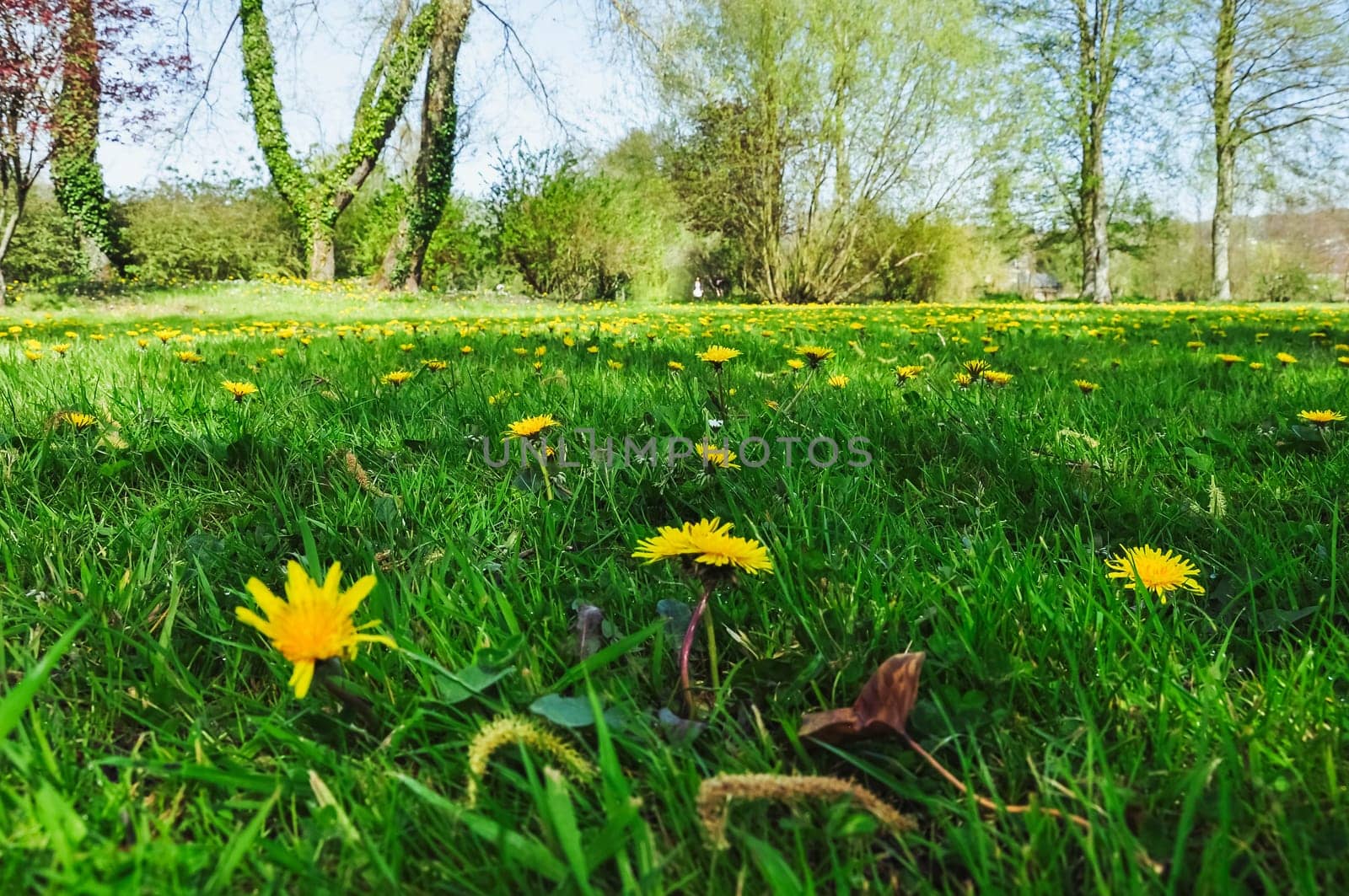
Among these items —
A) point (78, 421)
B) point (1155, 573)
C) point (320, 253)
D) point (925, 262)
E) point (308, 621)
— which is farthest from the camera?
point (925, 262)

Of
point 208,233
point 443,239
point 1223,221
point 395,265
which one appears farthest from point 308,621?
point 208,233

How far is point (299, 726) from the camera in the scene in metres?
0.65

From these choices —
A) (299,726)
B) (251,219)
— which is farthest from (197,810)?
(251,219)

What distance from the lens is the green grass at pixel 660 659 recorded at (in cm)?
49

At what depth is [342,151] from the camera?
14.4 metres

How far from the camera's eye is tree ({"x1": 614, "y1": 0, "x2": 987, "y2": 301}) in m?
13.1

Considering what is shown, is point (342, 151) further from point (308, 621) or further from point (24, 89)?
point (308, 621)

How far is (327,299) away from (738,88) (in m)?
8.97

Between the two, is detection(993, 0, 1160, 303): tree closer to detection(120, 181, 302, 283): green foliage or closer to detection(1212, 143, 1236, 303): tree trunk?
detection(1212, 143, 1236, 303): tree trunk

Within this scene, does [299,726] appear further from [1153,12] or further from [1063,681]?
[1153,12]

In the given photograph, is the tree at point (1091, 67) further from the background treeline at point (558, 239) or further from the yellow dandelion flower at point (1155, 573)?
the yellow dandelion flower at point (1155, 573)

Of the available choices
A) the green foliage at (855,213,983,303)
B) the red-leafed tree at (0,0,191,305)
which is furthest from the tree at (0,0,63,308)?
the green foliage at (855,213,983,303)

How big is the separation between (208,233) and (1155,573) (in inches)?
1064

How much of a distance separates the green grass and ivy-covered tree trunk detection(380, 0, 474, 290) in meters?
13.0
